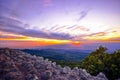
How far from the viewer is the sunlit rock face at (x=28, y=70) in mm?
10430

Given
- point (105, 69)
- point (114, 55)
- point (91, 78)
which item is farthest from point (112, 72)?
point (91, 78)

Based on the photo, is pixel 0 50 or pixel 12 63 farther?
pixel 0 50

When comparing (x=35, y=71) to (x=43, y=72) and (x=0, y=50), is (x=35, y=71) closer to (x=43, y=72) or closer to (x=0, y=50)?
(x=43, y=72)

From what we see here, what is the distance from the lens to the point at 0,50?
12.4 m

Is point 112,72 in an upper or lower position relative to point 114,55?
lower

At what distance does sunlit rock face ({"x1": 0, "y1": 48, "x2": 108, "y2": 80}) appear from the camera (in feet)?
34.2

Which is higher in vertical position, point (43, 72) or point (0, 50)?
point (0, 50)

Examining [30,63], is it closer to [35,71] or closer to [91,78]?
[35,71]

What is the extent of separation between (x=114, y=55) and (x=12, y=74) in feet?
35.5

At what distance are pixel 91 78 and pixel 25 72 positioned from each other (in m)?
3.78

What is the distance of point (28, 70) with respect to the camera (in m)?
10.9

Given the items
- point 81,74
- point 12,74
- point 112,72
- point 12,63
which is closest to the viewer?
point 12,74

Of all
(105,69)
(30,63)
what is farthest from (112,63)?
(30,63)

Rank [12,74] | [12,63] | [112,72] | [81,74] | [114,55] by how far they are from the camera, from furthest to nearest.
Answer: [114,55] → [112,72] → [81,74] → [12,63] → [12,74]
